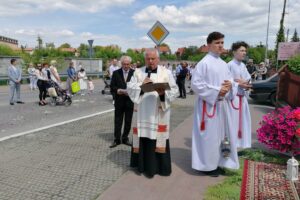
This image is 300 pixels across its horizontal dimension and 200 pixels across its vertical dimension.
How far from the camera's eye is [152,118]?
16.9 ft

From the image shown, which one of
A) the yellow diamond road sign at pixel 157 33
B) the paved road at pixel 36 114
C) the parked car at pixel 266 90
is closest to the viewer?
the paved road at pixel 36 114

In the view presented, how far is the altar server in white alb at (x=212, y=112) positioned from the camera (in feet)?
16.6

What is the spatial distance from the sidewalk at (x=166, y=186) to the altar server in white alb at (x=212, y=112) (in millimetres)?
253

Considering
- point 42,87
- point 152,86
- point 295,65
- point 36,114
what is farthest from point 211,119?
point 42,87

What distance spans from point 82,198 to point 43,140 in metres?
3.45

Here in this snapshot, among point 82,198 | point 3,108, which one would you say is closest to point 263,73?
point 3,108

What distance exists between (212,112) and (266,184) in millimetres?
1282

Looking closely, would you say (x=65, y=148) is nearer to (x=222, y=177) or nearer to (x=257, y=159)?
(x=222, y=177)

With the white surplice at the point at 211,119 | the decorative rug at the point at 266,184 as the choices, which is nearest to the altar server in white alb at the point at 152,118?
the white surplice at the point at 211,119

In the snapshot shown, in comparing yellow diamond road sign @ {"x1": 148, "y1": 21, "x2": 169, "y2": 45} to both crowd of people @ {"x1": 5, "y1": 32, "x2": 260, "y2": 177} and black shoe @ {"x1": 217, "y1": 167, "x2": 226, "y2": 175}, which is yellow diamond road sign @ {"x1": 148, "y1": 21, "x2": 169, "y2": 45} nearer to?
crowd of people @ {"x1": 5, "y1": 32, "x2": 260, "y2": 177}

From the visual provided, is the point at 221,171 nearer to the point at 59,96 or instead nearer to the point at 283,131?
the point at 283,131

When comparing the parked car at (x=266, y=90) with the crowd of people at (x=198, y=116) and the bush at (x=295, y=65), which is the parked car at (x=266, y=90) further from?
the crowd of people at (x=198, y=116)

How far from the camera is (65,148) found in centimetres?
686

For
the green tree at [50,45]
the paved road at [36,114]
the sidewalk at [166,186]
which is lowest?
the paved road at [36,114]
